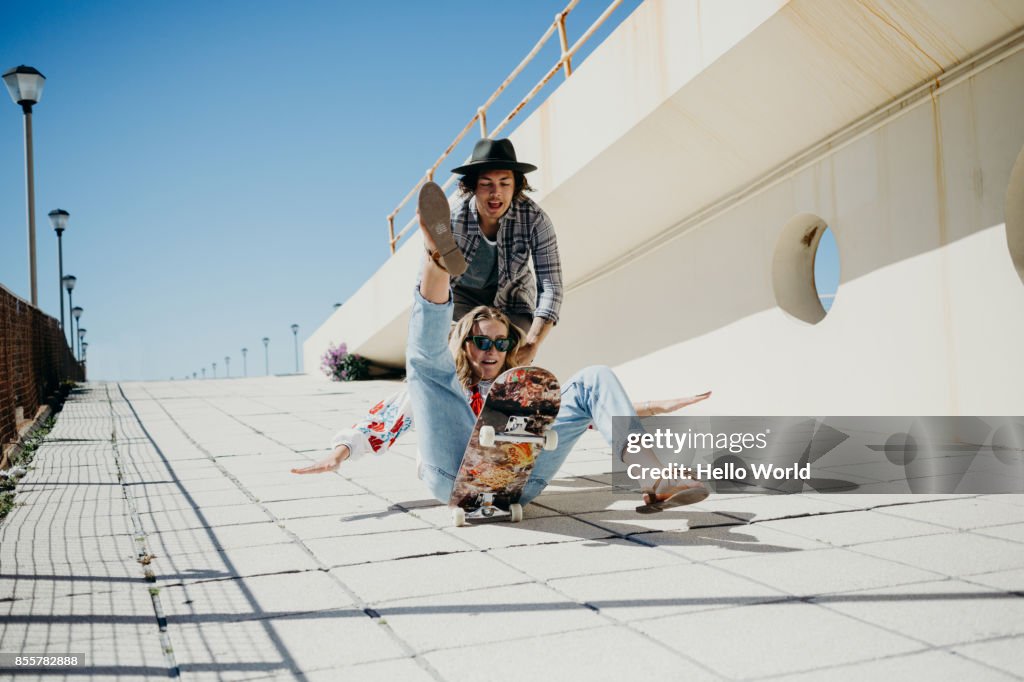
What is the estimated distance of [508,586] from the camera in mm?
2992

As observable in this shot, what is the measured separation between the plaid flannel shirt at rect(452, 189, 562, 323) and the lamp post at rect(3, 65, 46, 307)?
1180 cm

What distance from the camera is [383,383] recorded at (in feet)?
57.1

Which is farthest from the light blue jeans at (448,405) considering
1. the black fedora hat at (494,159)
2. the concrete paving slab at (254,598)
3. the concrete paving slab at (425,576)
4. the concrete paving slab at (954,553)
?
the black fedora hat at (494,159)

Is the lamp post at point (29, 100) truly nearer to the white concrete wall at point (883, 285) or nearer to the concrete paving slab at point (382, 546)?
the white concrete wall at point (883, 285)

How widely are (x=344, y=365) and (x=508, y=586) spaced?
16.2m

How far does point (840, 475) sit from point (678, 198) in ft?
15.0

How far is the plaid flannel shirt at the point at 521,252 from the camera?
4.88 m

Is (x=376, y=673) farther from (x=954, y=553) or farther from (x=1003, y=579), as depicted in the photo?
(x=954, y=553)

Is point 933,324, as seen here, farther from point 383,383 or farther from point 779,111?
point 383,383

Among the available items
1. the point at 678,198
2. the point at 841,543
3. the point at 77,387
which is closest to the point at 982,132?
the point at 678,198

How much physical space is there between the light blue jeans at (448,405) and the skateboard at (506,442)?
0.13 m

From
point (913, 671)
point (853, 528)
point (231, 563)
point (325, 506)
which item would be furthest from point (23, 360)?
point (913, 671)

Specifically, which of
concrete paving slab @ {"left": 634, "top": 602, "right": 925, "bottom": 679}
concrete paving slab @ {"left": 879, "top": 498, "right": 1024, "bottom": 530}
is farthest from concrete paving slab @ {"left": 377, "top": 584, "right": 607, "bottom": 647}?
concrete paving slab @ {"left": 879, "top": 498, "right": 1024, "bottom": 530}

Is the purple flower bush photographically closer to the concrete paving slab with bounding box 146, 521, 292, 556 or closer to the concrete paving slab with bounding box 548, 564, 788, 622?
the concrete paving slab with bounding box 146, 521, 292, 556
